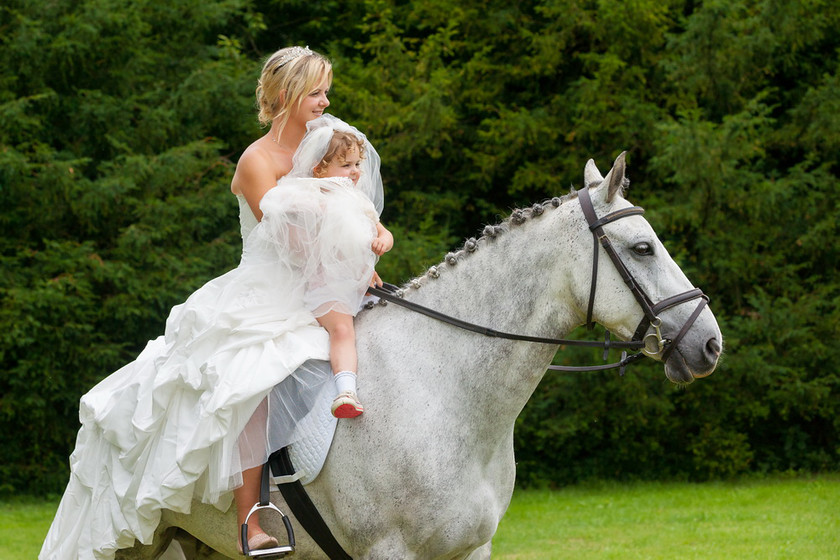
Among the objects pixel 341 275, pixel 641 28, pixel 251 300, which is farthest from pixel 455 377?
pixel 641 28

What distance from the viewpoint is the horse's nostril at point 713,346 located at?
3299 mm

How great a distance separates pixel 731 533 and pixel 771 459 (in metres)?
4.06

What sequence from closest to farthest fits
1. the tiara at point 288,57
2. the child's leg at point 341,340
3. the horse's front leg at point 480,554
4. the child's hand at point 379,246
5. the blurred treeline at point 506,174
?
the child's leg at point 341,340, the child's hand at point 379,246, the horse's front leg at point 480,554, the tiara at point 288,57, the blurred treeline at point 506,174

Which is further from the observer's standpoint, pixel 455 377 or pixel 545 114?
pixel 545 114

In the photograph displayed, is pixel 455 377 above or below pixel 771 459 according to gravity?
above

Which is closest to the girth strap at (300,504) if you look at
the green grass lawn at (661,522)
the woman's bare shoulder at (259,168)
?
the woman's bare shoulder at (259,168)

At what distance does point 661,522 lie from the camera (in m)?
9.33

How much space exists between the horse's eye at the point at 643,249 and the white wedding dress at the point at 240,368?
3.33 feet

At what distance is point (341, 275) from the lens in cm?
359

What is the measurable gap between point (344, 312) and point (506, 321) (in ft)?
2.05

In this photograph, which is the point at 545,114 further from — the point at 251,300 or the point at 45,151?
the point at 251,300

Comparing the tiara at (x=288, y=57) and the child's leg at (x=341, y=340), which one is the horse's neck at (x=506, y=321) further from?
the tiara at (x=288, y=57)

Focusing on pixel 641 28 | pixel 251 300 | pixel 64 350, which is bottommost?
pixel 64 350

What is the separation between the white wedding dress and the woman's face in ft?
1.29
